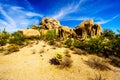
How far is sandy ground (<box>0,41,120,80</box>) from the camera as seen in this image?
773 centimetres

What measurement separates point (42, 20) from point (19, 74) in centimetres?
2990

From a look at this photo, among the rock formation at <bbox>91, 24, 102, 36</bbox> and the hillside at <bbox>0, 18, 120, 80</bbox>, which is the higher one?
the rock formation at <bbox>91, 24, 102, 36</bbox>

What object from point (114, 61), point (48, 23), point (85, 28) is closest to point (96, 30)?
point (85, 28)

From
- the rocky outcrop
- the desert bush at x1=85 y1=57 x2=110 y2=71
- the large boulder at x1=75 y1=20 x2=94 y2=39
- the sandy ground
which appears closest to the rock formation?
the rocky outcrop

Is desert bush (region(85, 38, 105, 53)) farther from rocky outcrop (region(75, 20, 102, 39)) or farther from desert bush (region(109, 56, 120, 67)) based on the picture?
rocky outcrop (region(75, 20, 102, 39))

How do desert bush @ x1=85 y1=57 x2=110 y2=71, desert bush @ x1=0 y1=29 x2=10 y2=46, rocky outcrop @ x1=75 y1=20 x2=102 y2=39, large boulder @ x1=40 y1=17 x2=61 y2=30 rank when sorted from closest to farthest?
desert bush @ x1=85 y1=57 x2=110 y2=71 → desert bush @ x1=0 y1=29 x2=10 y2=46 → rocky outcrop @ x1=75 y1=20 x2=102 y2=39 → large boulder @ x1=40 y1=17 x2=61 y2=30

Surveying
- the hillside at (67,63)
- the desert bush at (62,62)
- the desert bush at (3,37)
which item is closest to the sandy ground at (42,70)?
the hillside at (67,63)

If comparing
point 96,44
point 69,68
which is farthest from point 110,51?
point 69,68

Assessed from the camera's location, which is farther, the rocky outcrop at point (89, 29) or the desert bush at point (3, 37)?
the rocky outcrop at point (89, 29)

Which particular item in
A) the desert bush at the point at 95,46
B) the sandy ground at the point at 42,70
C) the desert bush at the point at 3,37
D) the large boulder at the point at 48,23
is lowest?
the sandy ground at the point at 42,70

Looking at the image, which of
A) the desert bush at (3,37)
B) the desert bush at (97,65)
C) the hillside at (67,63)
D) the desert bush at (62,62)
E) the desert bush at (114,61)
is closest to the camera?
the hillside at (67,63)

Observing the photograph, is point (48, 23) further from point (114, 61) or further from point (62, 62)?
point (114, 61)

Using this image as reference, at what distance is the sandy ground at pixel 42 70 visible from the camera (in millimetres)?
7730

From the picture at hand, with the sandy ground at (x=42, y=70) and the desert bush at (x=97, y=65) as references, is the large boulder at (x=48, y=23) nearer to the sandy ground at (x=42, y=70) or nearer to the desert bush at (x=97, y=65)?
the sandy ground at (x=42, y=70)
